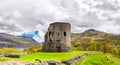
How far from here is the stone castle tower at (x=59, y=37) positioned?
45875 millimetres

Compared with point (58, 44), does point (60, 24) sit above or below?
above

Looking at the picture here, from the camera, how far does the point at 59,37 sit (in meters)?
45.8

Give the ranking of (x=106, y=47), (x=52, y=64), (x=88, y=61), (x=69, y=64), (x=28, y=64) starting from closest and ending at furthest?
(x=28, y=64) < (x=52, y=64) < (x=69, y=64) < (x=88, y=61) < (x=106, y=47)

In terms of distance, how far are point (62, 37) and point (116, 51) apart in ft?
189

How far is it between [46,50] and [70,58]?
1221cm

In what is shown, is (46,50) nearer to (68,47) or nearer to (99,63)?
(68,47)

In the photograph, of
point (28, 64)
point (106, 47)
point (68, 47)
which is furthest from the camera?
point (106, 47)

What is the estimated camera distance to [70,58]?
3666 cm

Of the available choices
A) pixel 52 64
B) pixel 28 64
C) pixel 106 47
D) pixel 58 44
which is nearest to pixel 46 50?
pixel 58 44

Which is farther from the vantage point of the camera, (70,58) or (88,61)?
(88,61)

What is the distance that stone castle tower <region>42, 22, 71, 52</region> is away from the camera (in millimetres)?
45875

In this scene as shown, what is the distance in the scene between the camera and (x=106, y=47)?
96625 mm

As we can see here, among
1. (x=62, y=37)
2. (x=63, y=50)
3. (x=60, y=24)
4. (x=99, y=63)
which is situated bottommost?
(x=99, y=63)

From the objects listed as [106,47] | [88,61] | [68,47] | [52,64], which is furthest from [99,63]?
[106,47]
